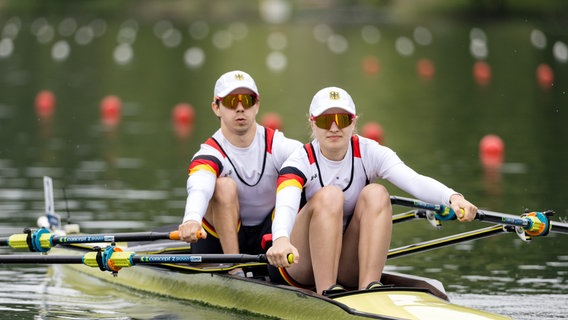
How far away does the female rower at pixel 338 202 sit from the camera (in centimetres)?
911

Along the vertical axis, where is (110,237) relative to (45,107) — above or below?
below

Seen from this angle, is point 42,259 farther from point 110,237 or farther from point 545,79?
point 545,79

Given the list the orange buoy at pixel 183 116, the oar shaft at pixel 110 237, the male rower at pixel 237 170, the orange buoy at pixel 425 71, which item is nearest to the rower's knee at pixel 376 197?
the male rower at pixel 237 170

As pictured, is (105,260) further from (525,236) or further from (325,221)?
(525,236)

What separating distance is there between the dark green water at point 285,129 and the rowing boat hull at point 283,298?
170 mm

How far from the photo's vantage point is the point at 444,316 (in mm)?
8469

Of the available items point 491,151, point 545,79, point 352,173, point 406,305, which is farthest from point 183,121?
point 406,305

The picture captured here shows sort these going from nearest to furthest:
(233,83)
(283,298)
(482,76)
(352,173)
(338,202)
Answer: (338,202)
(283,298)
(352,173)
(233,83)
(482,76)

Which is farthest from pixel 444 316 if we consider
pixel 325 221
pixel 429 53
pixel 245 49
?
pixel 245 49

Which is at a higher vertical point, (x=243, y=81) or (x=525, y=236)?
(x=243, y=81)

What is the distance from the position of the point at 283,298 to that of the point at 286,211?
73cm

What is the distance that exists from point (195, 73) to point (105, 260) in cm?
2946

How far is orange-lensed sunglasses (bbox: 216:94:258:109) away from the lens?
33.0ft

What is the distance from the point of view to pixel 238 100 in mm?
10070
